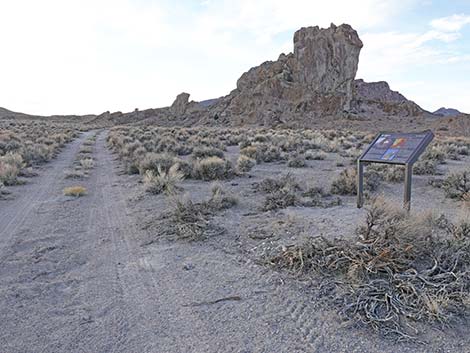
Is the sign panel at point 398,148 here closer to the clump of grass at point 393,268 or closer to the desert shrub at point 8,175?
the clump of grass at point 393,268

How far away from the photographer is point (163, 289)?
5.40m

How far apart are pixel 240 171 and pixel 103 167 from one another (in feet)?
23.2

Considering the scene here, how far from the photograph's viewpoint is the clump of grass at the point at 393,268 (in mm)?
4457

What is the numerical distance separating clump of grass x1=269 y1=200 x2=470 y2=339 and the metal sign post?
54.1 inches

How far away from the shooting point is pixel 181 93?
342ft

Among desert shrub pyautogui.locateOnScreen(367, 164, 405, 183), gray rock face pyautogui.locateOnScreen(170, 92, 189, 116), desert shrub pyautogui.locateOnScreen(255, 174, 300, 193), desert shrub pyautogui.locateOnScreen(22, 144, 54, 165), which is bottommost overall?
desert shrub pyautogui.locateOnScreen(367, 164, 405, 183)

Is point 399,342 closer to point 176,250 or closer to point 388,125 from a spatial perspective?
point 176,250

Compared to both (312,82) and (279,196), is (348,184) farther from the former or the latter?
(312,82)

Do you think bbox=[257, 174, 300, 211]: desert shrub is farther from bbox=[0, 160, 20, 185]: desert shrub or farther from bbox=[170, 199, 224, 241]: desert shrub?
bbox=[0, 160, 20, 185]: desert shrub

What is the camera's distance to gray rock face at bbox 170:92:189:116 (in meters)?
102

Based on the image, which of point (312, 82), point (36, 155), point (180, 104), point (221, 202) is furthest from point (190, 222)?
point (180, 104)

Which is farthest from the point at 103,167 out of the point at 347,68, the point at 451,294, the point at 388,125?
the point at 347,68

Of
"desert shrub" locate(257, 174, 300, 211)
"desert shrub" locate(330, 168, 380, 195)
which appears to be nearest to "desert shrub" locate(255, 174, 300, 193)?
"desert shrub" locate(257, 174, 300, 211)

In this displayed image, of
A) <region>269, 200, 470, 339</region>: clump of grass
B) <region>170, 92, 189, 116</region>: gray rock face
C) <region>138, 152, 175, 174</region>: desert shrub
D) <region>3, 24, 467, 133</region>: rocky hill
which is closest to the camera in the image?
<region>269, 200, 470, 339</region>: clump of grass
